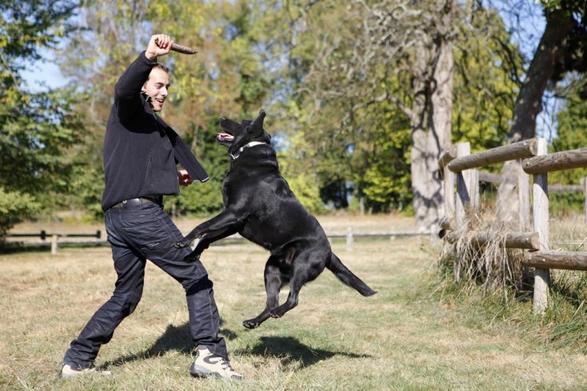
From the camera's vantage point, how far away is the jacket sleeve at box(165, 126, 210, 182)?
4.67 m

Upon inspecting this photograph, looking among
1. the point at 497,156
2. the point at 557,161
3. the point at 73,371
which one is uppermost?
the point at 497,156

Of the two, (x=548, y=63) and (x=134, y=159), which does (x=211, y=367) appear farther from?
(x=548, y=63)

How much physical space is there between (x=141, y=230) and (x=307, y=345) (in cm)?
193

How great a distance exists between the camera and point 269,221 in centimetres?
449

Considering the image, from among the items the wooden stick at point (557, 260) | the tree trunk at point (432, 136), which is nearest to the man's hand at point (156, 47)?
the wooden stick at point (557, 260)

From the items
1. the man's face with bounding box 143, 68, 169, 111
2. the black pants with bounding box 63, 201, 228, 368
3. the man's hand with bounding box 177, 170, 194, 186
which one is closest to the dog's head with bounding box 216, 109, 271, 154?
the man's hand with bounding box 177, 170, 194, 186

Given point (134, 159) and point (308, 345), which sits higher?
point (134, 159)

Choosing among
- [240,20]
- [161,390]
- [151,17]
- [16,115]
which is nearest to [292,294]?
[161,390]

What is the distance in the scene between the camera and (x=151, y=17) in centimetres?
2247

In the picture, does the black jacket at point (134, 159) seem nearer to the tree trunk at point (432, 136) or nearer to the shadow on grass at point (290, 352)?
the shadow on grass at point (290, 352)

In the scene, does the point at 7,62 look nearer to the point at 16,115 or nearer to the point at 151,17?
the point at 16,115

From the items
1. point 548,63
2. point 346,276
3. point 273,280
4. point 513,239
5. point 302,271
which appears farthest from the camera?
point 548,63

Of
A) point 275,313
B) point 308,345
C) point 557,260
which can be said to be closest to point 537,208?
point 557,260

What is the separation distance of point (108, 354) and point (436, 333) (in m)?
2.88
